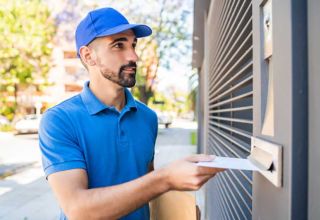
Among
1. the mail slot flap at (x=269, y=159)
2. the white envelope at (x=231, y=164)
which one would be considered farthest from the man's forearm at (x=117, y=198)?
the mail slot flap at (x=269, y=159)

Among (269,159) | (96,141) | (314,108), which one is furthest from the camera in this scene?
(96,141)

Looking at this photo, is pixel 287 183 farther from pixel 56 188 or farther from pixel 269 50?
pixel 56 188

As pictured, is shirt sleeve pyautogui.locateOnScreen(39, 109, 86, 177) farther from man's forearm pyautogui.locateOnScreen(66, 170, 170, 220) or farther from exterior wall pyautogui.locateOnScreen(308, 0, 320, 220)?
exterior wall pyautogui.locateOnScreen(308, 0, 320, 220)

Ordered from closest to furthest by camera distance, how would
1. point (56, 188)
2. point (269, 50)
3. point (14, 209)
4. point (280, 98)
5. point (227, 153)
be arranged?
point (280, 98)
point (269, 50)
point (56, 188)
point (227, 153)
point (14, 209)

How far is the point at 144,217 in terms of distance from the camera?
2.00 m

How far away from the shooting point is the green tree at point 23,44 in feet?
88.0

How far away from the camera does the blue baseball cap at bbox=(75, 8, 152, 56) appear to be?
1.91 meters

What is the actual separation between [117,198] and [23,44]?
29.0m

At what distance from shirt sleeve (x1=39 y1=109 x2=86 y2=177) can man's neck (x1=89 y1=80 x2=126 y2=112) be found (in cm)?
35

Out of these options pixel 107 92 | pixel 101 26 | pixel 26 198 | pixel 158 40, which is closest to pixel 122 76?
pixel 107 92

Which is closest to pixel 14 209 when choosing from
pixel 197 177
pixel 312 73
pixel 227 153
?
pixel 227 153

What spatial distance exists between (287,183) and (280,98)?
23 cm

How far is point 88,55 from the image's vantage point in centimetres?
205

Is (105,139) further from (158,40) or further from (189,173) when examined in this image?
(158,40)
